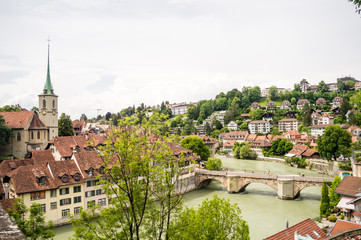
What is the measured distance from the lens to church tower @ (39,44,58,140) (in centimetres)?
4459

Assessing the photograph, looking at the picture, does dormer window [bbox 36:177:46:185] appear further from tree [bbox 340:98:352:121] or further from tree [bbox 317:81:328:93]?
tree [bbox 317:81:328:93]

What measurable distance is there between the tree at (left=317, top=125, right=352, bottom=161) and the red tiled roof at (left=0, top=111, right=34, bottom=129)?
164ft

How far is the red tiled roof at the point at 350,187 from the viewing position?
23494mm

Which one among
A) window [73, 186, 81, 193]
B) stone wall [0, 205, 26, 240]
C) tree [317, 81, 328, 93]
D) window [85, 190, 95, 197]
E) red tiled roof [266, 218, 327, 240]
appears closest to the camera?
stone wall [0, 205, 26, 240]

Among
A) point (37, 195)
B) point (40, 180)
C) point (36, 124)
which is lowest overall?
point (37, 195)

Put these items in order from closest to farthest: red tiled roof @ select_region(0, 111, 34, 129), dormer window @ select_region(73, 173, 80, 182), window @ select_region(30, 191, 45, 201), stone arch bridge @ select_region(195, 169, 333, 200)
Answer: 1. window @ select_region(30, 191, 45, 201)
2. dormer window @ select_region(73, 173, 80, 182)
3. stone arch bridge @ select_region(195, 169, 333, 200)
4. red tiled roof @ select_region(0, 111, 34, 129)

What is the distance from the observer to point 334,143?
50.5 meters

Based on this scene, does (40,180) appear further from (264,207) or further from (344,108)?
(344,108)

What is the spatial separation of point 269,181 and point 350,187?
446 inches

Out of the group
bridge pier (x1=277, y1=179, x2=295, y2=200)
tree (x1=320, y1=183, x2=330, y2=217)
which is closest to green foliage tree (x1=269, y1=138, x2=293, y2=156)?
bridge pier (x1=277, y1=179, x2=295, y2=200)

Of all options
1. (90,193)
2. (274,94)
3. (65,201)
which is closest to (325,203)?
(90,193)

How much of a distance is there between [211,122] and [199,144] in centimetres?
6591

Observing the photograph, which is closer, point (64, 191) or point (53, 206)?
point (53, 206)

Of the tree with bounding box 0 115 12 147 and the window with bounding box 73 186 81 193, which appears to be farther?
the tree with bounding box 0 115 12 147
